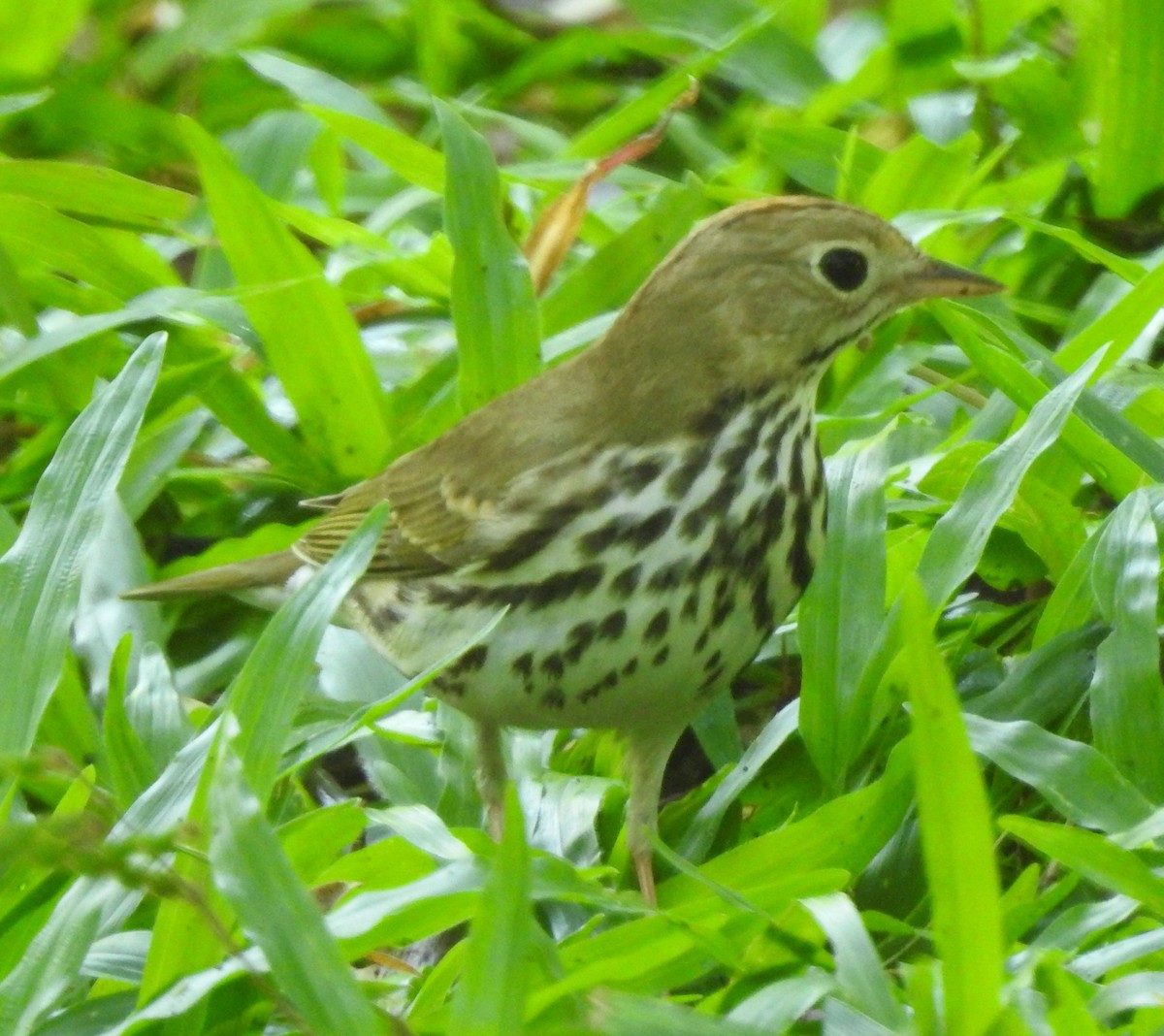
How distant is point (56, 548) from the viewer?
2.29 m

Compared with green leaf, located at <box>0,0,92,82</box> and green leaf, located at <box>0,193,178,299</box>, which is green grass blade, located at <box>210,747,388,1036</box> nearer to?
green leaf, located at <box>0,193,178,299</box>

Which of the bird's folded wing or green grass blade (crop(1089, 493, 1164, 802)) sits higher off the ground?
the bird's folded wing

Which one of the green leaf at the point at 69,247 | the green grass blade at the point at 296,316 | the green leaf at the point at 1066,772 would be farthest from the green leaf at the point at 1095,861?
the green leaf at the point at 69,247

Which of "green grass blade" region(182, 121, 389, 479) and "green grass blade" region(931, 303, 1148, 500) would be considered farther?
"green grass blade" region(182, 121, 389, 479)

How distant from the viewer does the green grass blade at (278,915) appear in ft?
5.57

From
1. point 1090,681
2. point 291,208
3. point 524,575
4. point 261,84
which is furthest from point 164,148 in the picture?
point 1090,681

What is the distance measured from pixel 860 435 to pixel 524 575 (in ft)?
2.50

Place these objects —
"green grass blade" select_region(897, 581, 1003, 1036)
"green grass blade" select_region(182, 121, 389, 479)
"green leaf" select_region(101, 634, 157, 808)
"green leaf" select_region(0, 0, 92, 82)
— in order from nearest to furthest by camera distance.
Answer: "green grass blade" select_region(897, 581, 1003, 1036) → "green leaf" select_region(101, 634, 157, 808) → "green grass blade" select_region(182, 121, 389, 479) → "green leaf" select_region(0, 0, 92, 82)

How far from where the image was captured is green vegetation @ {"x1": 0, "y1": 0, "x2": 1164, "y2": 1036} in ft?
5.90

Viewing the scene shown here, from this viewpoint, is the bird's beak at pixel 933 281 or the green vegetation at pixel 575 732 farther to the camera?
the bird's beak at pixel 933 281

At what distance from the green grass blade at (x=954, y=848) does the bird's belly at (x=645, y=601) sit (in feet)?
2.03

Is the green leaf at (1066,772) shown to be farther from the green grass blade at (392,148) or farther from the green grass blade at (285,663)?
the green grass blade at (392,148)

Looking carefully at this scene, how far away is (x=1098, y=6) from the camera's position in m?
3.39

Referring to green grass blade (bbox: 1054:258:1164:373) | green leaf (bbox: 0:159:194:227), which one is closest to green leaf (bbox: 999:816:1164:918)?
green grass blade (bbox: 1054:258:1164:373)
